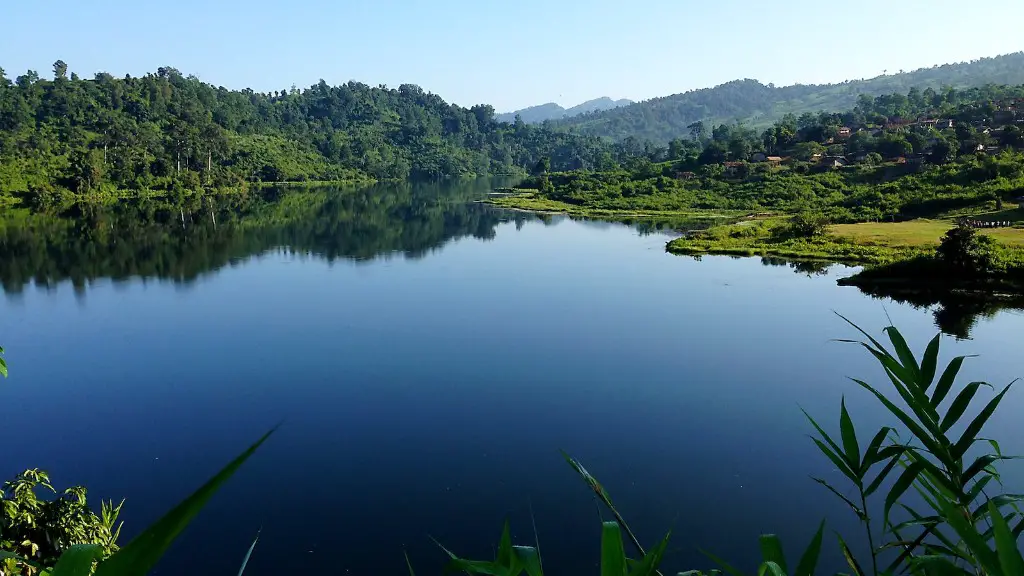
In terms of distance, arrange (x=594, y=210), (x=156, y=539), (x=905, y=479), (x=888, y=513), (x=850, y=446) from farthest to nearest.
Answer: (x=594, y=210), (x=888, y=513), (x=905, y=479), (x=850, y=446), (x=156, y=539)

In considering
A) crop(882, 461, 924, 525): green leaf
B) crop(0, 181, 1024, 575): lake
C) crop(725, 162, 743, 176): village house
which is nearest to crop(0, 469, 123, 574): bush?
crop(0, 181, 1024, 575): lake

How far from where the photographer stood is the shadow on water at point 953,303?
76.1 feet

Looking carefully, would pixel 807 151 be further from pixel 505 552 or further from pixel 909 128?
pixel 505 552

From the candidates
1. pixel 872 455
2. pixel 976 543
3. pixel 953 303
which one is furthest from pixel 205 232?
pixel 976 543

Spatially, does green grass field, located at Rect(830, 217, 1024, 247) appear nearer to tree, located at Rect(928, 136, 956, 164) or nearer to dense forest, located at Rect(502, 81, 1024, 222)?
dense forest, located at Rect(502, 81, 1024, 222)

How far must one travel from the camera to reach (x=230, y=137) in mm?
101375

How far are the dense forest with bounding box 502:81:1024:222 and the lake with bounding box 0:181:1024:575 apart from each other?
22234 millimetres

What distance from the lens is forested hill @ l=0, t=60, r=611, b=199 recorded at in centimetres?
7462

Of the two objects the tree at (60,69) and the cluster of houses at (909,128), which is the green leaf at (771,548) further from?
the tree at (60,69)

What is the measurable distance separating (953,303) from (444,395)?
20.3 metres

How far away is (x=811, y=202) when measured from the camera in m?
57.2

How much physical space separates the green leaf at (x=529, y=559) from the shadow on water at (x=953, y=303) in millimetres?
24548

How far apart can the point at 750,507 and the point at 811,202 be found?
167 ft

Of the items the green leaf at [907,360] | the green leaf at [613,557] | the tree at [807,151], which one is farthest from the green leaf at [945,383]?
the tree at [807,151]
